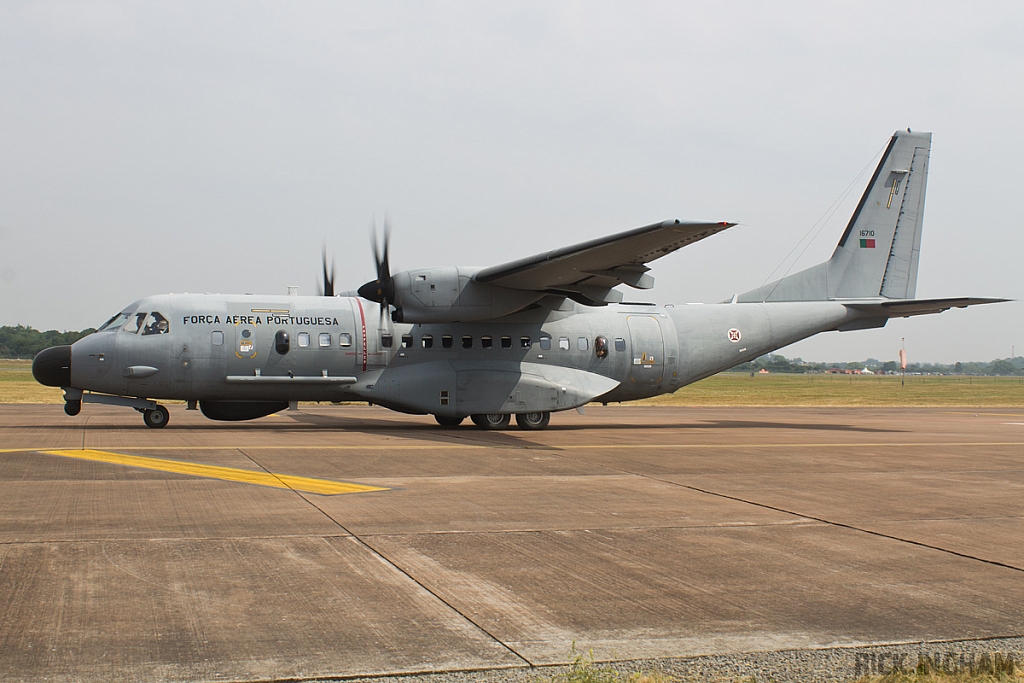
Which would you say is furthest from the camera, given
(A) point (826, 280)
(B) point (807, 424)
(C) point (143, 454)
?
(B) point (807, 424)

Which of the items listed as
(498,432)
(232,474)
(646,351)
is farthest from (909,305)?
(232,474)

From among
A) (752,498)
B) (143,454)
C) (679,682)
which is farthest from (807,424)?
(679,682)

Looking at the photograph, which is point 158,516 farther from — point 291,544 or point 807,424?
point 807,424

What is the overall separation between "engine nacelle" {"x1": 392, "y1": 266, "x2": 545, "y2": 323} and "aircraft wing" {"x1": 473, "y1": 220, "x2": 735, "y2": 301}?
30 cm

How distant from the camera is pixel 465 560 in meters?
6.69

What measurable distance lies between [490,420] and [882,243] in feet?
40.9

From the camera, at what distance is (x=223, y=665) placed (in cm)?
425

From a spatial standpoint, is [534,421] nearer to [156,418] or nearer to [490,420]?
[490,420]

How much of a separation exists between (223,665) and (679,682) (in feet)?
7.43

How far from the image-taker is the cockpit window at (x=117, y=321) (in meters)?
19.2

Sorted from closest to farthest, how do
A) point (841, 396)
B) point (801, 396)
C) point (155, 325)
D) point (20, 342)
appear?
point (155, 325)
point (801, 396)
point (841, 396)
point (20, 342)

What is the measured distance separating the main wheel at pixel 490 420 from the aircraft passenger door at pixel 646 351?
3.59 m

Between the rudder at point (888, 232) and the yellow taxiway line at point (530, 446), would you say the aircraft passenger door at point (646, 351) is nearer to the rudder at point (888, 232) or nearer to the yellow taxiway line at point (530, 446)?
the yellow taxiway line at point (530, 446)

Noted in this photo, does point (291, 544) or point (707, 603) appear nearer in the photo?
point (707, 603)
